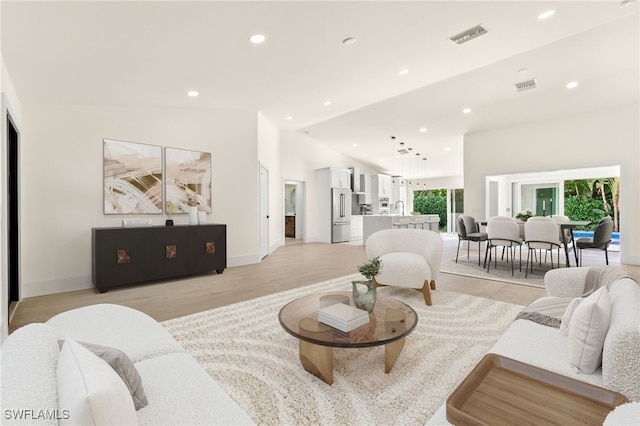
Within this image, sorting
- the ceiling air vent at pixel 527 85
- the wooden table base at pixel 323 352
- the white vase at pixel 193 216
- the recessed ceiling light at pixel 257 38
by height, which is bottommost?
the wooden table base at pixel 323 352

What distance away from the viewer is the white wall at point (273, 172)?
6.57 m

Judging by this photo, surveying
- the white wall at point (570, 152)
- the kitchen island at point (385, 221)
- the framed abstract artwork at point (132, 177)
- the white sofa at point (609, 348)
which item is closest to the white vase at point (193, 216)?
the framed abstract artwork at point (132, 177)

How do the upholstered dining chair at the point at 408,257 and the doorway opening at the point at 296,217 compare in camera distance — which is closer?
the upholstered dining chair at the point at 408,257

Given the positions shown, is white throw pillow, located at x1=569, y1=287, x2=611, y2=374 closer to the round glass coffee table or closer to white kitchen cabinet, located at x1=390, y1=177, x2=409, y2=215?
the round glass coffee table

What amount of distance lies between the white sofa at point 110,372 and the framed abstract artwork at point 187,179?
331cm

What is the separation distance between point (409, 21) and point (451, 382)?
3.24m

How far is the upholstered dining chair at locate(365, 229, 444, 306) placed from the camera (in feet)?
10.5

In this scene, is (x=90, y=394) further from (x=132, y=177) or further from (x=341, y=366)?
(x=132, y=177)

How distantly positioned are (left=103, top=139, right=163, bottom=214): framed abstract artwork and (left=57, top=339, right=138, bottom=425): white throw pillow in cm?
415

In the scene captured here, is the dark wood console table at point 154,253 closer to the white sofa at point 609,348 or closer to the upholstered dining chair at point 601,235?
the white sofa at point 609,348

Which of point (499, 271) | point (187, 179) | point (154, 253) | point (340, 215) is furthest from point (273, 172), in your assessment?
point (499, 271)

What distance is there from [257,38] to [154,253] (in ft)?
10.1

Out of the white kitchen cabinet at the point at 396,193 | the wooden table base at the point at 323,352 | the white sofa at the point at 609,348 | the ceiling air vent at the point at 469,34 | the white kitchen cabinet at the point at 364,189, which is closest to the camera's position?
the white sofa at the point at 609,348

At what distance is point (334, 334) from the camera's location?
177 cm
